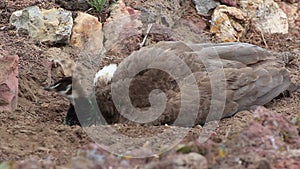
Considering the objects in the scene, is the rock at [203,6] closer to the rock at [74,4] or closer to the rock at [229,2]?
the rock at [229,2]

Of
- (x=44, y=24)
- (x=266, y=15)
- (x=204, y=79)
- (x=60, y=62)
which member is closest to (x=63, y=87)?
(x=204, y=79)

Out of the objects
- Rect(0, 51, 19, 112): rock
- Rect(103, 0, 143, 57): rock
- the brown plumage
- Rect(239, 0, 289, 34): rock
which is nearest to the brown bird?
the brown plumage

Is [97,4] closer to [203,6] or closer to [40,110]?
[203,6]

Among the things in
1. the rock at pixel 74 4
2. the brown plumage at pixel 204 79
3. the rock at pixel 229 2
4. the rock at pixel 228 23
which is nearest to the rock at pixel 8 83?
the brown plumage at pixel 204 79

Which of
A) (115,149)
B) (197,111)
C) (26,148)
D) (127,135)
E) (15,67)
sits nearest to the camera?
(115,149)

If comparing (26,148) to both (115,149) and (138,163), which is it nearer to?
(115,149)

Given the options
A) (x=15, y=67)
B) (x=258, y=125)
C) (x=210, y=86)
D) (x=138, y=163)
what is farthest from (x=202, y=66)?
(x=138, y=163)

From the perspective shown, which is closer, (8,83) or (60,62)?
(8,83)
